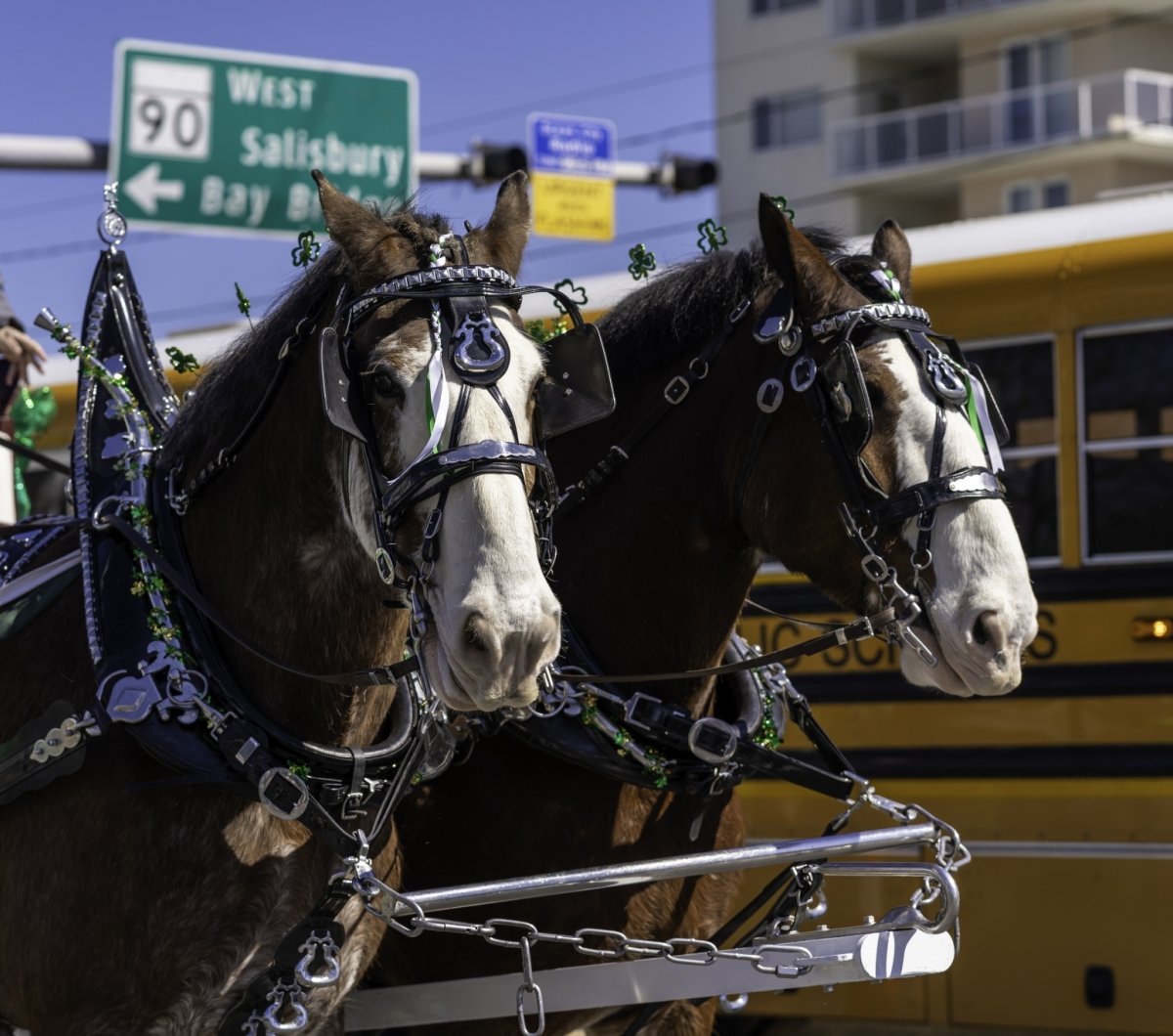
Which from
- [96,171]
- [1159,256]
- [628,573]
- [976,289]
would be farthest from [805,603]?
[96,171]

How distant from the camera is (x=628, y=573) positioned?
419 cm

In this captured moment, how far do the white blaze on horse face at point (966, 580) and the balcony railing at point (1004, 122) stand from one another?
26629 mm

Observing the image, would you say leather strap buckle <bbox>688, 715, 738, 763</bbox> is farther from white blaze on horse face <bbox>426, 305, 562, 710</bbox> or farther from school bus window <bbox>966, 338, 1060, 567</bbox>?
school bus window <bbox>966, 338, 1060, 567</bbox>

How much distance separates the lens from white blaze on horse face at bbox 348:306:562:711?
2734 mm

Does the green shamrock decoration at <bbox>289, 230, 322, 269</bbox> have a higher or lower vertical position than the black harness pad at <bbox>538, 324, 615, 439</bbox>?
higher

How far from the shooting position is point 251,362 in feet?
11.2

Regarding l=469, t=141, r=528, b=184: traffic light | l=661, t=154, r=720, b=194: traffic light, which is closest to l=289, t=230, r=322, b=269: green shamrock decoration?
l=469, t=141, r=528, b=184: traffic light

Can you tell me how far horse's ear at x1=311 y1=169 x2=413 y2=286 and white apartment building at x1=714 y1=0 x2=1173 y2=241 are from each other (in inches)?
1082

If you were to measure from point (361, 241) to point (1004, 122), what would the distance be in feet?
98.4

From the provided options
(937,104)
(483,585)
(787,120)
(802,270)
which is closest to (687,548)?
(802,270)

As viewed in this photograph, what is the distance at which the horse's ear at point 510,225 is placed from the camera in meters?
3.28

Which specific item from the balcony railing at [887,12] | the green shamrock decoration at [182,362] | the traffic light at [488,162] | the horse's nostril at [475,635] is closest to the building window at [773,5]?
the balcony railing at [887,12]

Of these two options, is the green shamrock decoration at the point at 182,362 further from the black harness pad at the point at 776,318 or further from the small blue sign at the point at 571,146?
the small blue sign at the point at 571,146

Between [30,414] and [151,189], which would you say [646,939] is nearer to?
[30,414]
